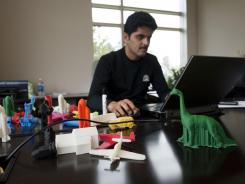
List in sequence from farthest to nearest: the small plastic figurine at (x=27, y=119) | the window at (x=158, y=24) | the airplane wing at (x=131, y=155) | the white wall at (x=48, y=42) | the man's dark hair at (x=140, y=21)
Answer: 1. the window at (x=158, y=24)
2. the white wall at (x=48, y=42)
3. the man's dark hair at (x=140, y=21)
4. the small plastic figurine at (x=27, y=119)
5. the airplane wing at (x=131, y=155)

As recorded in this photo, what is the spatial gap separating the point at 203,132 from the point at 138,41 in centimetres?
106

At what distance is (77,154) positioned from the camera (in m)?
0.60

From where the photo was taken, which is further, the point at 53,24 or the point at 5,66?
the point at 53,24

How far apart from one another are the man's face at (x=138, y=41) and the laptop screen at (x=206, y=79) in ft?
2.08

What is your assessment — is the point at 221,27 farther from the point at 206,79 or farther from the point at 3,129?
the point at 3,129

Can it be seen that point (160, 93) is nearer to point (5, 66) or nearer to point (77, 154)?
point (77, 154)

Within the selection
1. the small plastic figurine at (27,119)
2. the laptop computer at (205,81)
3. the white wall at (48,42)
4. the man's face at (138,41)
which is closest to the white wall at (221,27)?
the white wall at (48,42)

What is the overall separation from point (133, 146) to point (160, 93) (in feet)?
3.86

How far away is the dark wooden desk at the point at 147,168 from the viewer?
1.48 ft

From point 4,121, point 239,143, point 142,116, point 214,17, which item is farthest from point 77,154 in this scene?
point 214,17

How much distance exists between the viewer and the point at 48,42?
3.60 m

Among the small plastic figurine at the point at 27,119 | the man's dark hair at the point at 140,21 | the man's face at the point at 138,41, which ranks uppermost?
the man's dark hair at the point at 140,21

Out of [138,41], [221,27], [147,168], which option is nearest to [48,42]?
[138,41]

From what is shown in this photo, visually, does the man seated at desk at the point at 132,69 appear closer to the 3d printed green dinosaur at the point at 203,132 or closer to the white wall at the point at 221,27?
the 3d printed green dinosaur at the point at 203,132
